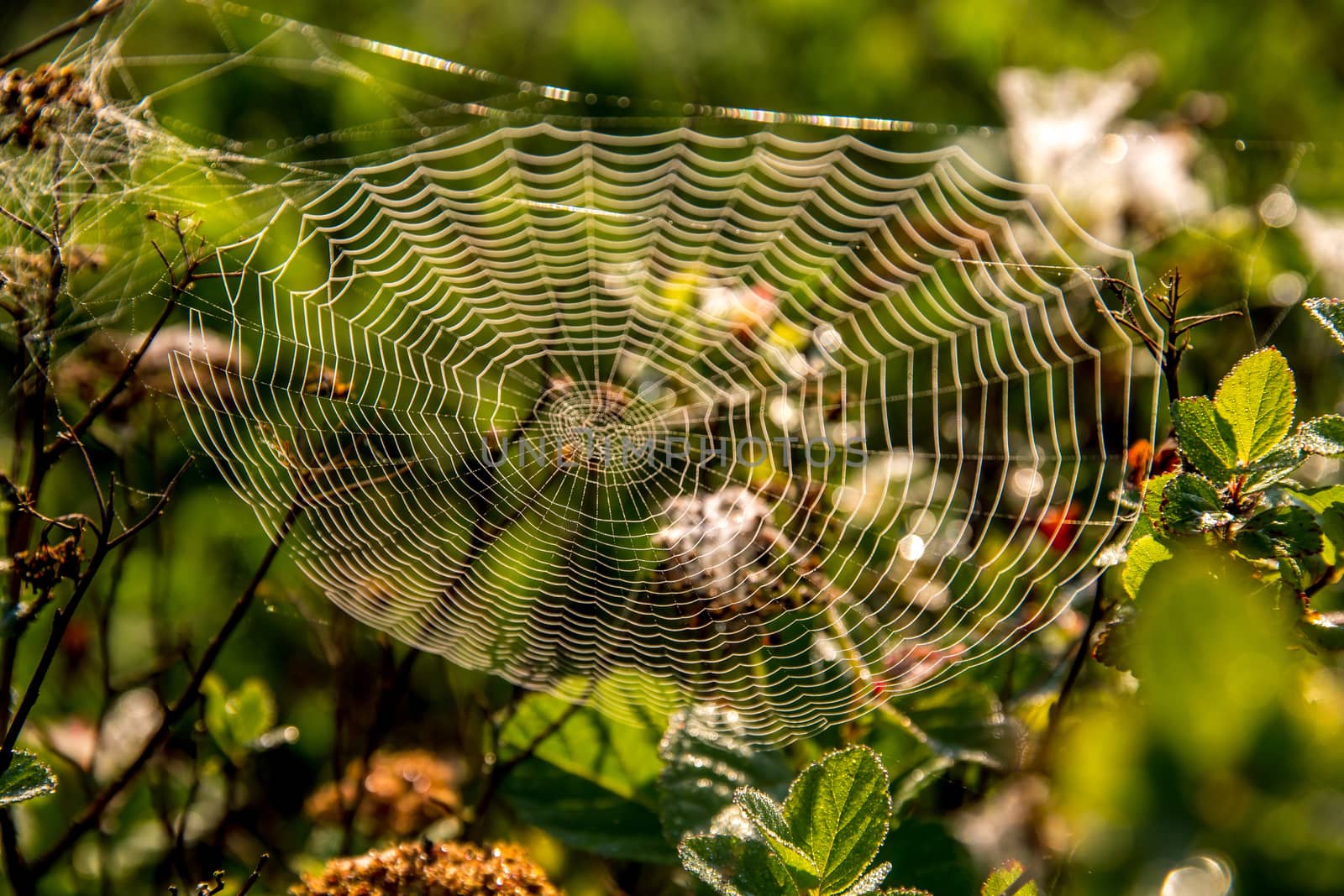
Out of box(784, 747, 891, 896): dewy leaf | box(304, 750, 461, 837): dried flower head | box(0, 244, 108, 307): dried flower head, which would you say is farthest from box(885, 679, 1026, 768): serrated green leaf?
box(0, 244, 108, 307): dried flower head

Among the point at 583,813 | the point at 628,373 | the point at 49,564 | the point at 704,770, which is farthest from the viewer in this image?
the point at 628,373

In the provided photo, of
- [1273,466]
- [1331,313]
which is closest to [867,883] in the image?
[1273,466]

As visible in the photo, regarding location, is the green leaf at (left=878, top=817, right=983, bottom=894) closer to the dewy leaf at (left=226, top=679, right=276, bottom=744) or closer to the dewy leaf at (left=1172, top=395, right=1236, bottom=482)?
the dewy leaf at (left=1172, top=395, right=1236, bottom=482)

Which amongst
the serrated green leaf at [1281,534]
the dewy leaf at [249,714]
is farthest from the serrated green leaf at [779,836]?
the dewy leaf at [249,714]

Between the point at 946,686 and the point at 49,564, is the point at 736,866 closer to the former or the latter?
the point at 946,686

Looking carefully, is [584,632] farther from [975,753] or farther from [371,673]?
[975,753]
